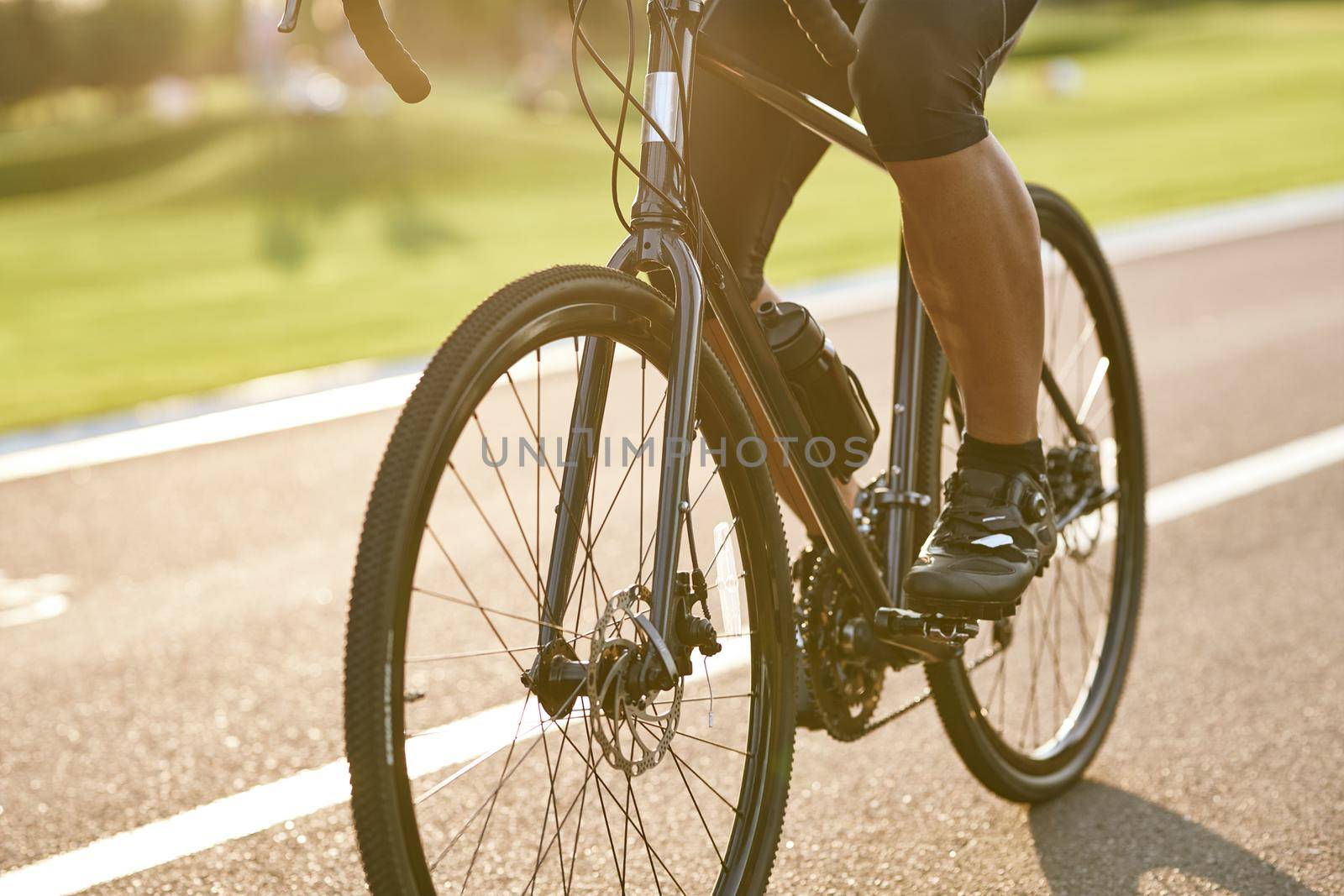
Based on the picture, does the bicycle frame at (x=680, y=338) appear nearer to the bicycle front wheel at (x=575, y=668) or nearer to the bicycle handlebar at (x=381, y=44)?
the bicycle front wheel at (x=575, y=668)

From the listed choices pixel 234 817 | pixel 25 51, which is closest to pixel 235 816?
pixel 234 817

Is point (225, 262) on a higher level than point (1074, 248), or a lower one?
lower

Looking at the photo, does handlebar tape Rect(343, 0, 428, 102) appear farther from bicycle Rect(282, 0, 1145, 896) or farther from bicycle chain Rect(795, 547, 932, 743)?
bicycle chain Rect(795, 547, 932, 743)

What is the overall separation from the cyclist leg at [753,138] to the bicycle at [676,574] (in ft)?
0.22

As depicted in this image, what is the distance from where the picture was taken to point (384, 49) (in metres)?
2.08

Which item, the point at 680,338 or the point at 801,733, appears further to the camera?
the point at 801,733

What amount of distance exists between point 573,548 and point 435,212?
1672 cm

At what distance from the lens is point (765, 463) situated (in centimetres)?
234

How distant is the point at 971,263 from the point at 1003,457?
0.36m

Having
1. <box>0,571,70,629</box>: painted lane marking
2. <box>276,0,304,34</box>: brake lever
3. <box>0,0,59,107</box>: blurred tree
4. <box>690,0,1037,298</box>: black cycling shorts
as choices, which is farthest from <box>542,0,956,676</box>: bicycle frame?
<box>0,0,59,107</box>: blurred tree

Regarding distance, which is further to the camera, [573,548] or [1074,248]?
[1074,248]

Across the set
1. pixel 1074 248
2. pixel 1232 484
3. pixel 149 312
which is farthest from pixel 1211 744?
pixel 149 312

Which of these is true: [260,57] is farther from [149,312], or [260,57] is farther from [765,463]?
[765,463]

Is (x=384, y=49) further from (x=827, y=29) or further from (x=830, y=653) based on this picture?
(x=830, y=653)
